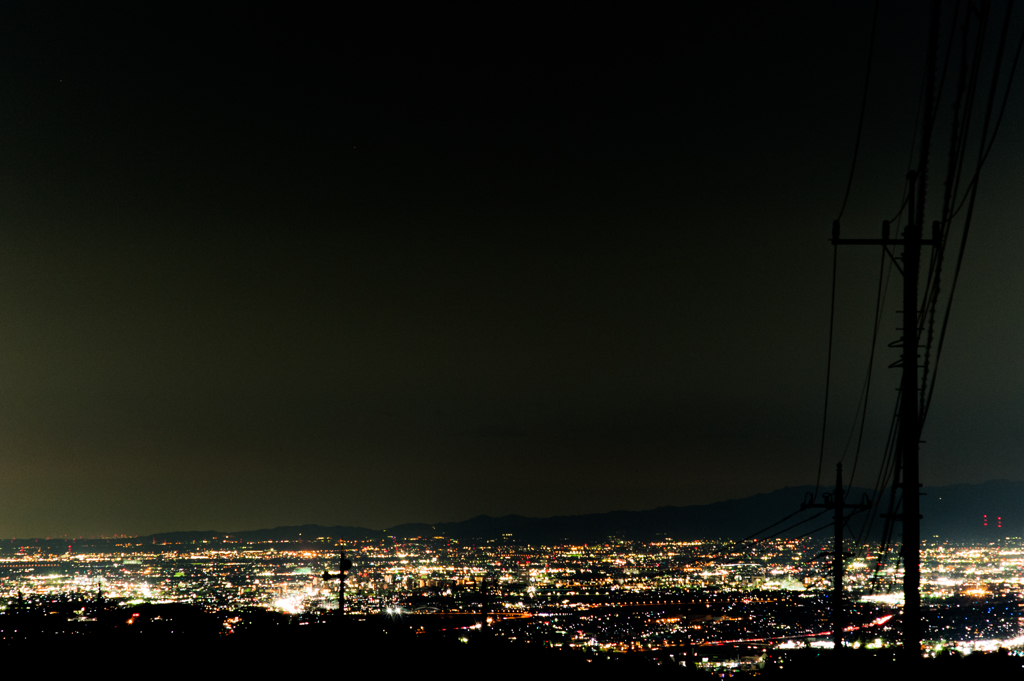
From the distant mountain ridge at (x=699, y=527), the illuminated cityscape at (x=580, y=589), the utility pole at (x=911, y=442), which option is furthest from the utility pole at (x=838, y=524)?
the distant mountain ridge at (x=699, y=527)

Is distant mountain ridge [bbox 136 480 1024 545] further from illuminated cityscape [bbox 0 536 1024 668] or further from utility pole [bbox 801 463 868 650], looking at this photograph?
utility pole [bbox 801 463 868 650]

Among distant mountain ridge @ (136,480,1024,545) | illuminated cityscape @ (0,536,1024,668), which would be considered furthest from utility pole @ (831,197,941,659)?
distant mountain ridge @ (136,480,1024,545)

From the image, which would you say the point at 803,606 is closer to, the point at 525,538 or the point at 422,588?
the point at 422,588

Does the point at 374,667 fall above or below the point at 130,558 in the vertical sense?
above

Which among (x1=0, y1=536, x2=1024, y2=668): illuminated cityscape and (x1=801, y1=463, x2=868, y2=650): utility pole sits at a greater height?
(x1=801, y1=463, x2=868, y2=650): utility pole

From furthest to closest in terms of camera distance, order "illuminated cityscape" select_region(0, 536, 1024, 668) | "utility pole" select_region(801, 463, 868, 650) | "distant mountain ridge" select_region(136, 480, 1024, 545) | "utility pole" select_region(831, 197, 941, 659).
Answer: "distant mountain ridge" select_region(136, 480, 1024, 545), "illuminated cityscape" select_region(0, 536, 1024, 668), "utility pole" select_region(801, 463, 868, 650), "utility pole" select_region(831, 197, 941, 659)

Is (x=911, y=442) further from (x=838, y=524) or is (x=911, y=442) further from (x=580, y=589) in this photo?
(x=580, y=589)

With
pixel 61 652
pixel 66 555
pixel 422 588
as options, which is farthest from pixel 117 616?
pixel 66 555

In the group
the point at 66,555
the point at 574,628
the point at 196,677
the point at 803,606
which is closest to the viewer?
the point at 196,677

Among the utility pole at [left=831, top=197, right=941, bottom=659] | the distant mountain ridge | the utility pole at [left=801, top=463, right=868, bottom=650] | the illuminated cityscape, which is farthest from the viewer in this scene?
the distant mountain ridge

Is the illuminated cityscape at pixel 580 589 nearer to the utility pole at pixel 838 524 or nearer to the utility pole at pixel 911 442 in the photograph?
the utility pole at pixel 838 524

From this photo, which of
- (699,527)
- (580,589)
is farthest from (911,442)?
(699,527)
